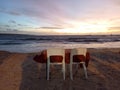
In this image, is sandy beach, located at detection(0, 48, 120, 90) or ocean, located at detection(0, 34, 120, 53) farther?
ocean, located at detection(0, 34, 120, 53)

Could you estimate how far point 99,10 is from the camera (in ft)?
29.5

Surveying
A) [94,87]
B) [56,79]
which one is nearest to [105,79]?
[94,87]

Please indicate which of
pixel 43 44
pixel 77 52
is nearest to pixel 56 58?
pixel 77 52

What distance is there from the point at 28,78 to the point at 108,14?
556 centimetres

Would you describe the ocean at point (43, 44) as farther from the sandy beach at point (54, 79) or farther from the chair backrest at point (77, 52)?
the chair backrest at point (77, 52)

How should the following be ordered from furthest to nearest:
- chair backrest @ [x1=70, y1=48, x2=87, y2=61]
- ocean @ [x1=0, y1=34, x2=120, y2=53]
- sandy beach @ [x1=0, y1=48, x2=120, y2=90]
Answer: ocean @ [x1=0, y1=34, x2=120, y2=53] → chair backrest @ [x1=70, y1=48, x2=87, y2=61] → sandy beach @ [x1=0, y1=48, x2=120, y2=90]

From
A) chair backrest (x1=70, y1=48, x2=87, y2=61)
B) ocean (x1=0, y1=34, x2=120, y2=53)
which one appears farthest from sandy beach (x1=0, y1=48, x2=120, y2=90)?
ocean (x1=0, y1=34, x2=120, y2=53)

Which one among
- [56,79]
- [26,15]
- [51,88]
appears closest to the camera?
[51,88]

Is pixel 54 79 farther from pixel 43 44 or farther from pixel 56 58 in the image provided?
pixel 43 44

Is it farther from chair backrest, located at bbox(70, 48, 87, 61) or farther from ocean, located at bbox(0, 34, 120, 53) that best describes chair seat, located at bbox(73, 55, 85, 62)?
ocean, located at bbox(0, 34, 120, 53)

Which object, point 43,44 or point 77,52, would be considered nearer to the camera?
point 77,52

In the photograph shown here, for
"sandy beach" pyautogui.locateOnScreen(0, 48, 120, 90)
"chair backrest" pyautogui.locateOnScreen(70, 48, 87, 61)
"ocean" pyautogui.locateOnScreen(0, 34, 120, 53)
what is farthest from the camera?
"ocean" pyautogui.locateOnScreen(0, 34, 120, 53)

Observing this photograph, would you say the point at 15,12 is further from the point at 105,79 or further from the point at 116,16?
the point at 105,79

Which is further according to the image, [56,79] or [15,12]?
[15,12]
